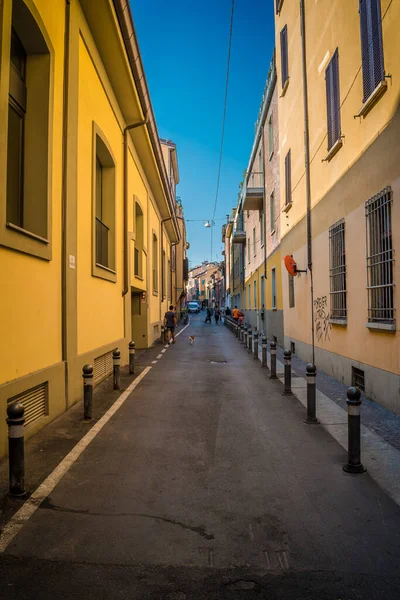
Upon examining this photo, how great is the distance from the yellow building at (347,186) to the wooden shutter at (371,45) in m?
0.02

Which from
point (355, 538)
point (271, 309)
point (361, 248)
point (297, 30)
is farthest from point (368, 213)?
point (271, 309)

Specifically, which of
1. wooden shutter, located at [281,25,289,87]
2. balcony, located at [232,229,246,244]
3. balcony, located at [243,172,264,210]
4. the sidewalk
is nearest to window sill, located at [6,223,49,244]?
the sidewalk

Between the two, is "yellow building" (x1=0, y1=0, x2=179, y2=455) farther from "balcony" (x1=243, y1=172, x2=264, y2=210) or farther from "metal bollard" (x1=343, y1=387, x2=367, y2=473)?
"balcony" (x1=243, y1=172, x2=264, y2=210)

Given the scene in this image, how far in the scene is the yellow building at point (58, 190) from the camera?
544cm

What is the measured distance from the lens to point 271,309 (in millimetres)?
20719

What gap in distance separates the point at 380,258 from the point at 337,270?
258cm

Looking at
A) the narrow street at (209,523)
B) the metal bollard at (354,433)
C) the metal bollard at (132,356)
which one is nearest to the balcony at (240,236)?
the metal bollard at (132,356)

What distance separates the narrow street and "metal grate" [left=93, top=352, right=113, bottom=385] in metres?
3.33

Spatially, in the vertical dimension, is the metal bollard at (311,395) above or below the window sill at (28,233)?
below

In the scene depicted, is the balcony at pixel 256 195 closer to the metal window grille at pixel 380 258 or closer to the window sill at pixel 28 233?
the metal window grille at pixel 380 258

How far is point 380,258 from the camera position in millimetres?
7555

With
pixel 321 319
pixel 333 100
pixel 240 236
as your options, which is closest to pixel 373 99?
pixel 333 100

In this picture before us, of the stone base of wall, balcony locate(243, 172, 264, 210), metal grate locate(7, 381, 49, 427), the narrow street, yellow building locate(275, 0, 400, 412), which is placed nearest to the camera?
the narrow street

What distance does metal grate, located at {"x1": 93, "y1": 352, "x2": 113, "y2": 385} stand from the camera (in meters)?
9.57
